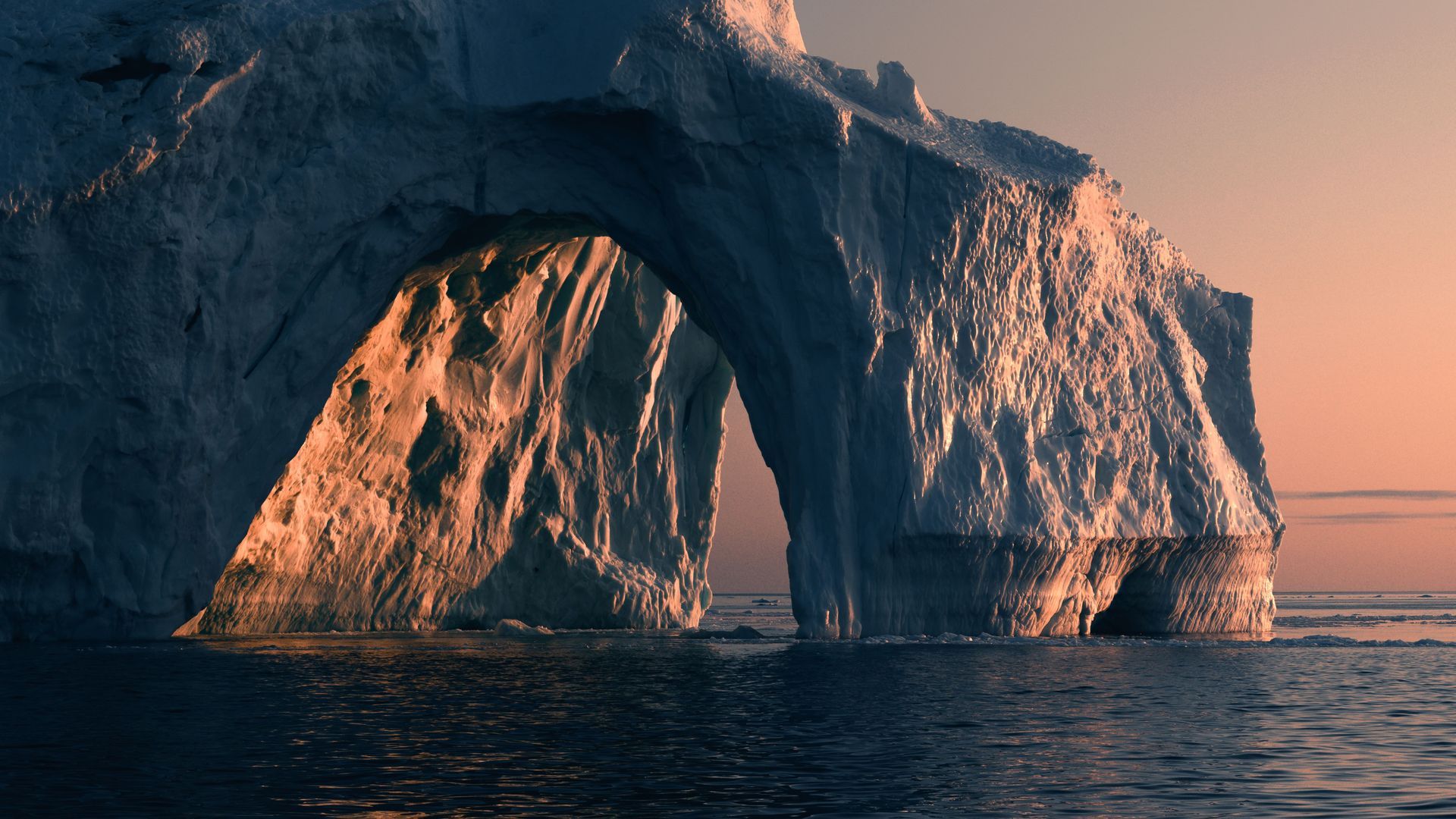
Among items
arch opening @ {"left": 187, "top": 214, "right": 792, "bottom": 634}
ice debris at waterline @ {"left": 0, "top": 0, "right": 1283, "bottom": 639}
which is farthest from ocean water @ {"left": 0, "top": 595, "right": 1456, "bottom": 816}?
arch opening @ {"left": 187, "top": 214, "right": 792, "bottom": 634}

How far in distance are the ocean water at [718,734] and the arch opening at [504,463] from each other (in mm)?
6401

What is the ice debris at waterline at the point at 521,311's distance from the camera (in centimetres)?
2038

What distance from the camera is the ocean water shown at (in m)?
8.94

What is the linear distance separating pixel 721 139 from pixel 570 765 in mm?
14736

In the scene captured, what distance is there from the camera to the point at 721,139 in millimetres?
23172

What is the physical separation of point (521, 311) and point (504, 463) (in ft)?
10.9

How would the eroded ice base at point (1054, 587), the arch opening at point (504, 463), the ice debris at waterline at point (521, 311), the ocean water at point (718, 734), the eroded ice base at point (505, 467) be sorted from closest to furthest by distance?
1. the ocean water at point (718, 734)
2. the ice debris at waterline at point (521, 311)
3. the eroded ice base at point (1054, 587)
4. the arch opening at point (504, 463)
5. the eroded ice base at point (505, 467)

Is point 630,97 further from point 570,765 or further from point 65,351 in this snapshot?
point 570,765

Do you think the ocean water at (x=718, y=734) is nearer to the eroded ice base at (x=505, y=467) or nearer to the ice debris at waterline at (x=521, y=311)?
the ice debris at waterline at (x=521, y=311)

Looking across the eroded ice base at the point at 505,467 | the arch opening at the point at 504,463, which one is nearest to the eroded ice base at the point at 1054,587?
the arch opening at the point at 504,463

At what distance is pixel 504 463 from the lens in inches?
1207

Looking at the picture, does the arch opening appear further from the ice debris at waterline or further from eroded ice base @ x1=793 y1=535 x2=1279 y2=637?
eroded ice base @ x1=793 y1=535 x2=1279 y2=637

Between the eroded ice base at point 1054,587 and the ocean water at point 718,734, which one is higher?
the eroded ice base at point 1054,587

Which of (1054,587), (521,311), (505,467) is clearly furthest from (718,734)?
(505,467)
